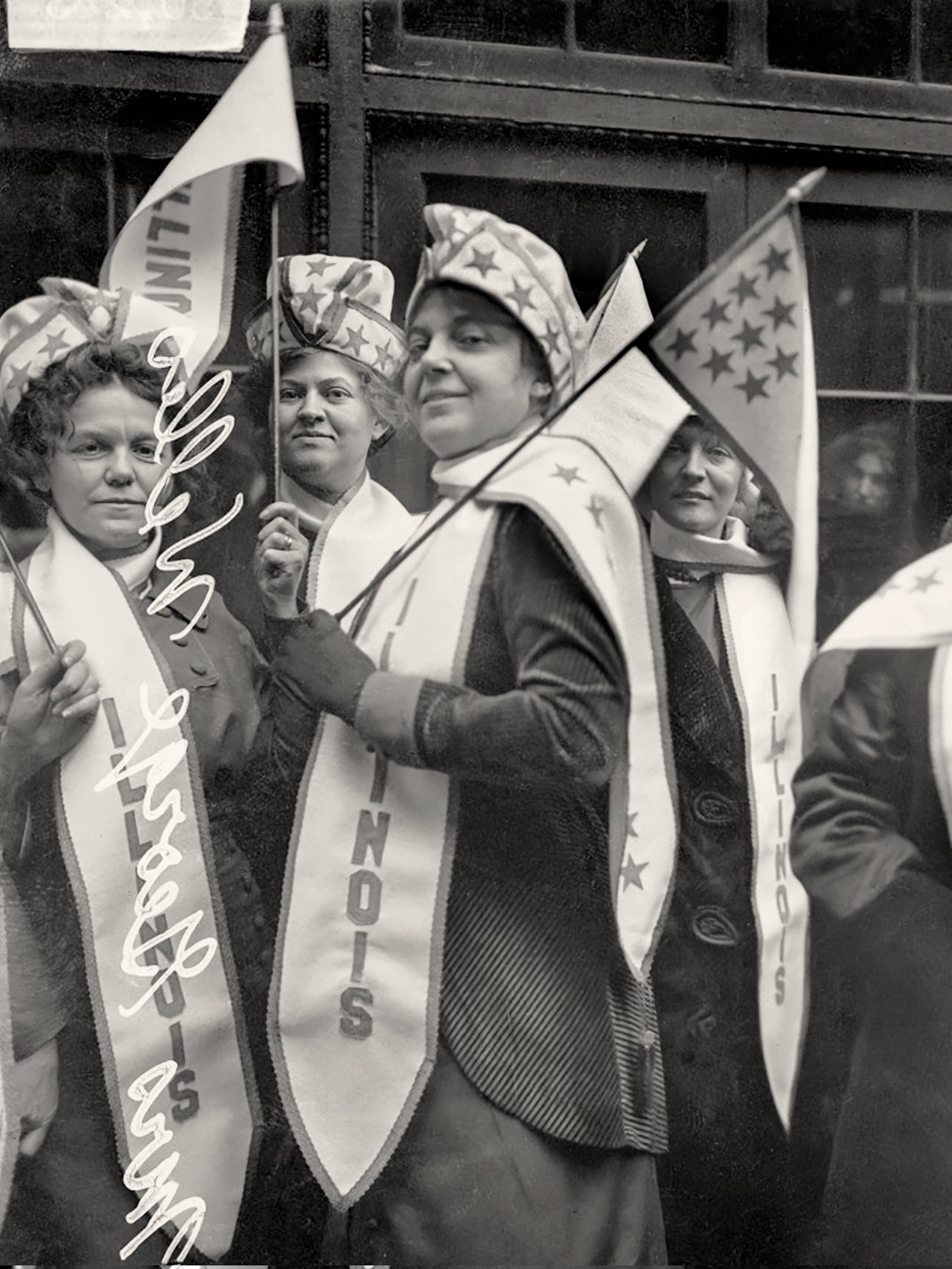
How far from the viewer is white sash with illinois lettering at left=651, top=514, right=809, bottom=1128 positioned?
3264 mm

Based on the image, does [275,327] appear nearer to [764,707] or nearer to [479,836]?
[479,836]

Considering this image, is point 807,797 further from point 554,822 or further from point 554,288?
point 554,288

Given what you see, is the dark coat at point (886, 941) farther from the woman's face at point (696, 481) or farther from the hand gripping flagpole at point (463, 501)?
the hand gripping flagpole at point (463, 501)

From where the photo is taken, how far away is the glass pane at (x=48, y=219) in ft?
10.4

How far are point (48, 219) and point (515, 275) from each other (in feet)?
2.88

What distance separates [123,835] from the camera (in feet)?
10.2

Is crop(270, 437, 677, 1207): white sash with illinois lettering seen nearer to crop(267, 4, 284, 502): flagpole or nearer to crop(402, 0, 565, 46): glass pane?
crop(267, 4, 284, 502): flagpole

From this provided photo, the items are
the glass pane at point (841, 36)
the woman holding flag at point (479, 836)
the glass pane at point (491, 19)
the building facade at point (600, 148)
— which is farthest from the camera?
the glass pane at point (841, 36)

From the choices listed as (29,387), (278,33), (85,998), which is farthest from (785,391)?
(85,998)

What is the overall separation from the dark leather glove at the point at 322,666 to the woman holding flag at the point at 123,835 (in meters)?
0.15

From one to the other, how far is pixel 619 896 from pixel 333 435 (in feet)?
3.31

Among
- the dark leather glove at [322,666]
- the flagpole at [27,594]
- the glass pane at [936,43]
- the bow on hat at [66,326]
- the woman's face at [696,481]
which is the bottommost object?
the dark leather glove at [322,666]

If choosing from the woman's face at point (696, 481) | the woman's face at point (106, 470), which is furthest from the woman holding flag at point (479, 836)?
the woman's face at point (106, 470)

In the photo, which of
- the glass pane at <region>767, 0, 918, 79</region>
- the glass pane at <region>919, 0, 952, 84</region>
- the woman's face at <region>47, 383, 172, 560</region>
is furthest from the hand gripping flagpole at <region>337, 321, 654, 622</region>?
the glass pane at <region>919, 0, 952, 84</region>
